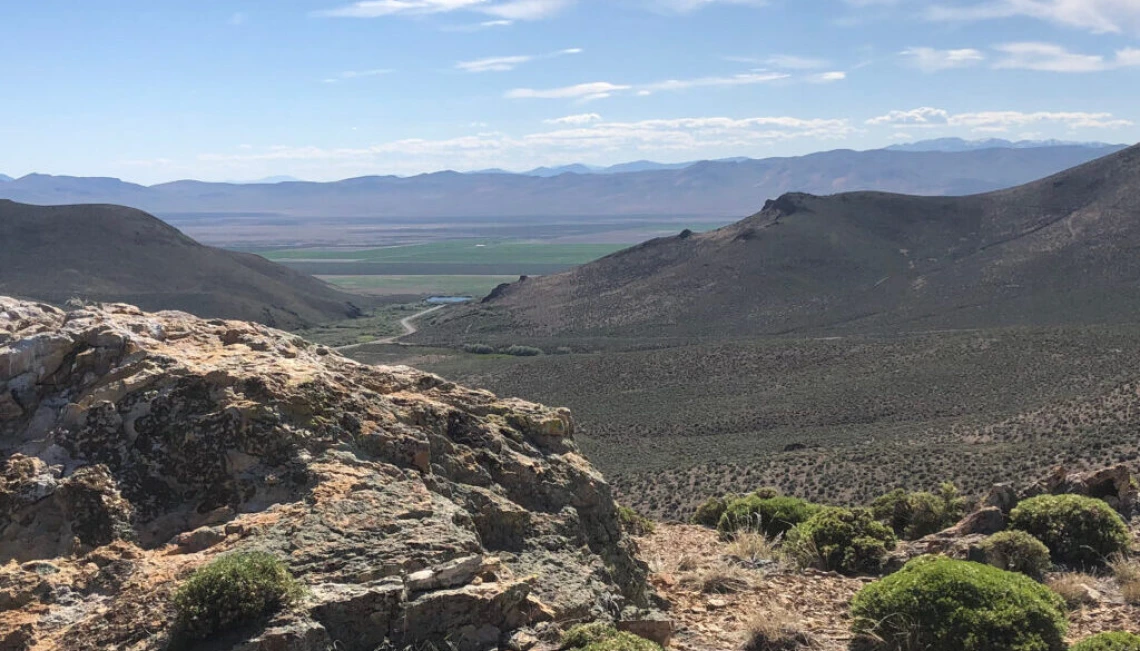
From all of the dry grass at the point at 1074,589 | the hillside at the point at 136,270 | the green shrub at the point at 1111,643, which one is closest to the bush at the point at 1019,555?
the dry grass at the point at 1074,589

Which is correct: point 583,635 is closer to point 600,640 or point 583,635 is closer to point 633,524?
point 600,640

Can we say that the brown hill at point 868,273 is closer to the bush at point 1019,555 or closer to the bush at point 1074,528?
the bush at point 1074,528

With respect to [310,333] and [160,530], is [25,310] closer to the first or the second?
[160,530]

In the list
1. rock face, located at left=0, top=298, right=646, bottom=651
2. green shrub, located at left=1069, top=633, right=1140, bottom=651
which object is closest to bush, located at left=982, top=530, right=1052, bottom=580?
green shrub, located at left=1069, top=633, right=1140, bottom=651

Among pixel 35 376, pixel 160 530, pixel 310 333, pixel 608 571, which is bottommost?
pixel 310 333

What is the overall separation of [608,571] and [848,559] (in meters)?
4.24

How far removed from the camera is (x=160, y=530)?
7.53m

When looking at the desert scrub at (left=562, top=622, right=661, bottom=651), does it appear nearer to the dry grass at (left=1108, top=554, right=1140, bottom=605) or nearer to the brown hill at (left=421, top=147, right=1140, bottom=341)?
the dry grass at (left=1108, top=554, right=1140, bottom=605)

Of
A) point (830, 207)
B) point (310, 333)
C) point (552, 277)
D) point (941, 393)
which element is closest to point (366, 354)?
point (310, 333)

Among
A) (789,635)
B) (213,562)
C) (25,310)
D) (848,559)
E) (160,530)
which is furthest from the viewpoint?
(848,559)

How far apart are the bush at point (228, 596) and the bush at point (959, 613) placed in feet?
17.0

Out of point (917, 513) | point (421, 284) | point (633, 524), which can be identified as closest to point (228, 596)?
point (633, 524)

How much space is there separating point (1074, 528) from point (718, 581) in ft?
16.0

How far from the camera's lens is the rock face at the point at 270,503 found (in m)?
6.71
